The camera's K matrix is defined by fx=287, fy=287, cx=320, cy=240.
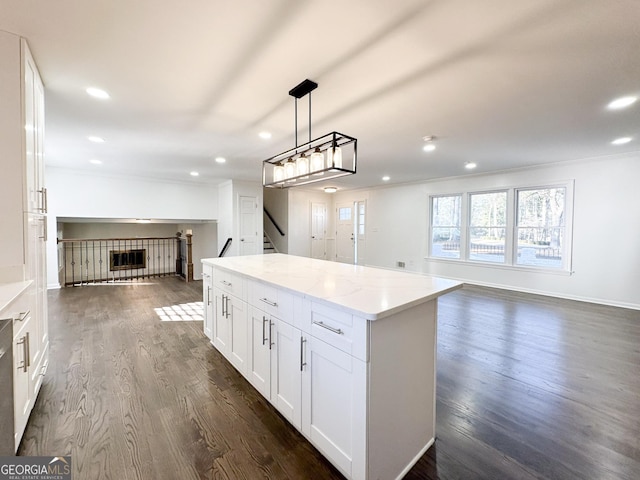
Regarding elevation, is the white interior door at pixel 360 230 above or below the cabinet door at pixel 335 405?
above

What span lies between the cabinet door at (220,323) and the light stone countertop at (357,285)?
1.10 feet

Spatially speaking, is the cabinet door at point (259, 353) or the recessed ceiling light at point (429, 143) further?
the recessed ceiling light at point (429, 143)

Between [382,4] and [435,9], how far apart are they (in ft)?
0.94

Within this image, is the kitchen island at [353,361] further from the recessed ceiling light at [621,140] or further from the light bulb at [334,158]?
the recessed ceiling light at [621,140]

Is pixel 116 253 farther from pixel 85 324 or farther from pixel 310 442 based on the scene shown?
pixel 310 442

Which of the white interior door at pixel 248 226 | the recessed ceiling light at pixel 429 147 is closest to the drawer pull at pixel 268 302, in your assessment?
the recessed ceiling light at pixel 429 147

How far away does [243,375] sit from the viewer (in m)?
2.40

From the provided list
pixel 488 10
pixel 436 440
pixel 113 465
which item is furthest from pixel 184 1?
pixel 436 440

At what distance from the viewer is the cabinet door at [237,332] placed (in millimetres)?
2330

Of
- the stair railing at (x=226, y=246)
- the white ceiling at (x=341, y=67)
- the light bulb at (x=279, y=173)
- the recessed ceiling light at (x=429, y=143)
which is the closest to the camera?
the white ceiling at (x=341, y=67)

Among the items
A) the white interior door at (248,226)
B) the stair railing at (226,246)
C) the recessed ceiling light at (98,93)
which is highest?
the recessed ceiling light at (98,93)

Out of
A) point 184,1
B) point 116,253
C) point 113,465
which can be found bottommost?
point 113,465

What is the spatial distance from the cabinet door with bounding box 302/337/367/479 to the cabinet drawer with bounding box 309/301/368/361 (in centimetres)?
4

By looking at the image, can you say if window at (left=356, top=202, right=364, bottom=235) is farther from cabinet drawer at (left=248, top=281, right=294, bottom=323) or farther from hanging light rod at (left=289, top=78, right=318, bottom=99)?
cabinet drawer at (left=248, top=281, right=294, bottom=323)
